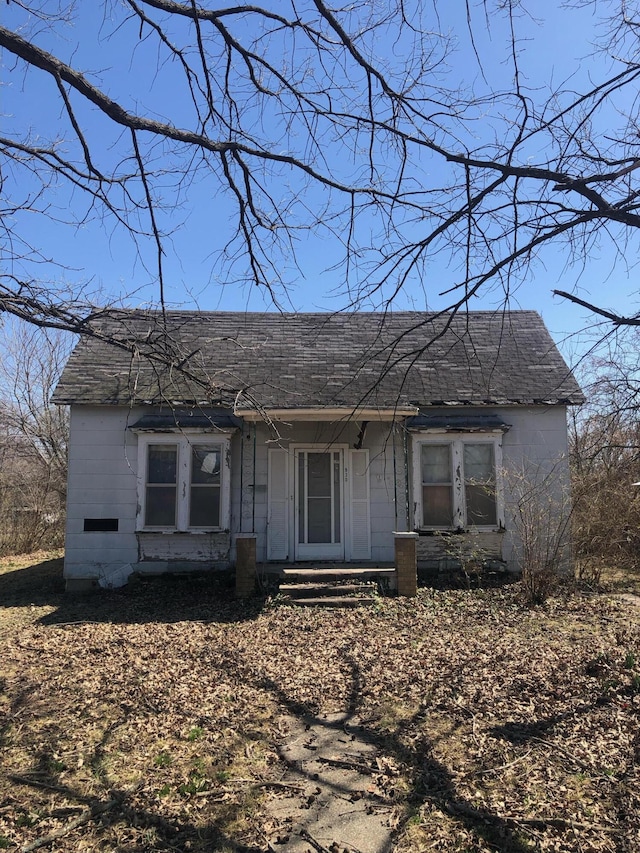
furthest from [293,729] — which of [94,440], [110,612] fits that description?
[94,440]

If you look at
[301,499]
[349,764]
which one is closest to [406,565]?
[301,499]

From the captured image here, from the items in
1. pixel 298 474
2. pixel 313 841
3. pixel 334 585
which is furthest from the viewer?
pixel 298 474

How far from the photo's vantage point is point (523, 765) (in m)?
3.91

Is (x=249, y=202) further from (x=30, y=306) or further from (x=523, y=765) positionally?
(x=523, y=765)

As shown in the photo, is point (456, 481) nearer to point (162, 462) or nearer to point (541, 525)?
point (541, 525)

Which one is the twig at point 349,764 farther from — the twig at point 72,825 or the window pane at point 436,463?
the window pane at point 436,463

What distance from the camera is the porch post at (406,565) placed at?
928 centimetres

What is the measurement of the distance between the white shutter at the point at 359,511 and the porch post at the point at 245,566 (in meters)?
2.03

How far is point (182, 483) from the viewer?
10.4 meters

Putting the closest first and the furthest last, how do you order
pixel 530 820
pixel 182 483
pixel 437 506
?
pixel 530 820 < pixel 182 483 < pixel 437 506

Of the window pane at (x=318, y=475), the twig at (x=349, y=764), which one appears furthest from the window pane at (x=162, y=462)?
the twig at (x=349, y=764)

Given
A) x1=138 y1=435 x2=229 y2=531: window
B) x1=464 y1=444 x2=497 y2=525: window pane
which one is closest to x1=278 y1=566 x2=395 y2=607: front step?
x1=138 y1=435 x2=229 y2=531: window

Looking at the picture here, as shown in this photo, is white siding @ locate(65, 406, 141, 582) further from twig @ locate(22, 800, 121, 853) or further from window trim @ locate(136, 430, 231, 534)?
twig @ locate(22, 800, 121, 853)

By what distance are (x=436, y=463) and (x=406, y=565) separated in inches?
87.6
